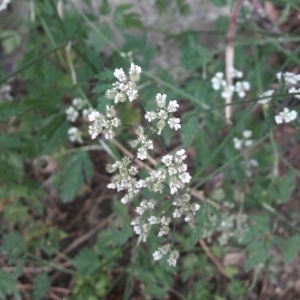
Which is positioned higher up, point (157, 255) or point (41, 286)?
point (157, 255)

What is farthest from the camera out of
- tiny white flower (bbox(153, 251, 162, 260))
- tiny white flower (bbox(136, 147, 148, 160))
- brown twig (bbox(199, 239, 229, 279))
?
brown twig (bbox(199, 239, 229, 279))

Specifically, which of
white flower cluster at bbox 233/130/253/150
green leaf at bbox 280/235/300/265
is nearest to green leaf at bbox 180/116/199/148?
white flower cluster at bbox 233/130/253/150

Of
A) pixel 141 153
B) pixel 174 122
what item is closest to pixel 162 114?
pixel 174 122

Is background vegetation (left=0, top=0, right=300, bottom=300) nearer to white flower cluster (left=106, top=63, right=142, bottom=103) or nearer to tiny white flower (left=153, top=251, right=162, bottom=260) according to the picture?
tiny white flower (left=153, top=251, right=162, bottom=260)

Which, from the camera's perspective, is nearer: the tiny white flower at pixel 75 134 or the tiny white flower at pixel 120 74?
the tiny white flower at pixel 120 74

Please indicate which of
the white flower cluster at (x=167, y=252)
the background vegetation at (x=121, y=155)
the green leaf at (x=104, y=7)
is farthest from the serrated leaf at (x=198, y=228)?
the green leaf at (x=104, y=7)

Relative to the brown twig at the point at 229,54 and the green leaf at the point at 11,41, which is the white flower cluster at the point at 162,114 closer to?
the brown twig at the point at 229,54

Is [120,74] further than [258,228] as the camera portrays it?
No

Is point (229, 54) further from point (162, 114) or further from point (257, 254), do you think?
point (162, 114)
